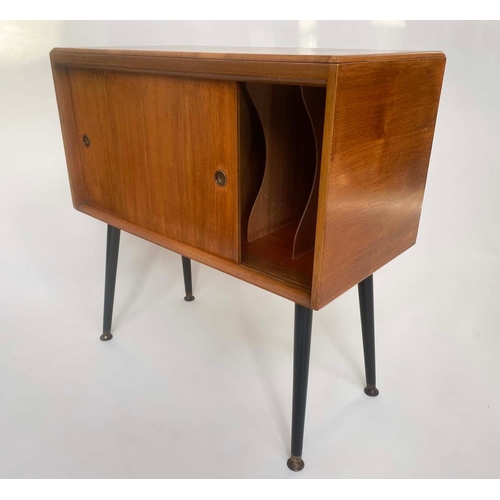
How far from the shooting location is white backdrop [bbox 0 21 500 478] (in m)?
1.36

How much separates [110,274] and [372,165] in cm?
95

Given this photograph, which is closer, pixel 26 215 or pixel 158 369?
pixel 158 369

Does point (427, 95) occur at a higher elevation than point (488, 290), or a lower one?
higher

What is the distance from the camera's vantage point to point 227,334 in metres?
1.84

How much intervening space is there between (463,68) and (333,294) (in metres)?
1.26

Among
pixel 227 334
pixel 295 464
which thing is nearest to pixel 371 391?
pixel 295 464

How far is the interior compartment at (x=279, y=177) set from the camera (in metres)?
1.15

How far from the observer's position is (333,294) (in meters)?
1.08

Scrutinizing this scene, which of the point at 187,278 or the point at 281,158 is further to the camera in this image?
the point at 187,278

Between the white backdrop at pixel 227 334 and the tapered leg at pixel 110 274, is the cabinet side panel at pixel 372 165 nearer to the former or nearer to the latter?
the white backdrop at pixel 227 334

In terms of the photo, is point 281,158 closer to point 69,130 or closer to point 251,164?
point 251,164

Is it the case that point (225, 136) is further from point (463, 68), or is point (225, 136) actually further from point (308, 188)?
point (463, 68)

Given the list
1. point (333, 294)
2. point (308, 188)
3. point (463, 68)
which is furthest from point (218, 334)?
point (463, 68)

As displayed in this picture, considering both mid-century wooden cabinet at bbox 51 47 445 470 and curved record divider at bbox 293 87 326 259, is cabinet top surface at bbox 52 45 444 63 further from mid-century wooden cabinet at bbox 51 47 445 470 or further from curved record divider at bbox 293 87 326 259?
curved record divider at bbox 293 87 326 259
